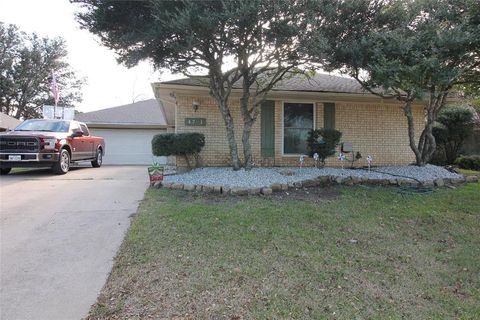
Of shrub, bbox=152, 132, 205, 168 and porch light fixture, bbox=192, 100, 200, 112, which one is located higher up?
porch light fixture, bbox=192, 100, 200, 112

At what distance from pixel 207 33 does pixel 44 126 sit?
721cm

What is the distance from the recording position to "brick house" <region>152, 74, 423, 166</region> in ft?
36.3

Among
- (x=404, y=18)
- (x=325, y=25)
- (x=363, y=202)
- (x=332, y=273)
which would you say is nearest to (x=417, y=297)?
(x=332, y=273)

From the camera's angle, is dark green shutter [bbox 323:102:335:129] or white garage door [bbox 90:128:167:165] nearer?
dark green shutter [bbox 323:102:335:129]

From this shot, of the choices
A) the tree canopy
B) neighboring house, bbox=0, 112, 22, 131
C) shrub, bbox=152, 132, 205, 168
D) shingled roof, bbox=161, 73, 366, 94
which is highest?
the tree canopy

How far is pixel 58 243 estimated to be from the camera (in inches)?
185

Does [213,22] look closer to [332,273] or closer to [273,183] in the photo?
[273,183]

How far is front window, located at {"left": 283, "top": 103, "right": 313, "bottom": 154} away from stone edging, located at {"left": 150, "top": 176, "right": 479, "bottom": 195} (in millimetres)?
3248

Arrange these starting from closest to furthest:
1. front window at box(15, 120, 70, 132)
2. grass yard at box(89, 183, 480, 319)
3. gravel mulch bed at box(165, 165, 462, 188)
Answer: grass yard at box(89, 183, 480, 319)
gravel mulch bed at box(165, 165, 462, 188)
front window at box(15, 120, 70, 132)

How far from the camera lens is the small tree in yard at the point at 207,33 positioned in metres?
6.67

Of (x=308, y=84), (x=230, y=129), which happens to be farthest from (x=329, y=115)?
(x=230, y=129)

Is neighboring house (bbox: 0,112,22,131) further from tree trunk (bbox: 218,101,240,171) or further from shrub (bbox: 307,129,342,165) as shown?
shrub (bbox: 307,129,342,165)

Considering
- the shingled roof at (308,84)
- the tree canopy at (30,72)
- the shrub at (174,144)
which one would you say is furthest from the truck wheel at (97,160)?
the tree canopy at (30,72)

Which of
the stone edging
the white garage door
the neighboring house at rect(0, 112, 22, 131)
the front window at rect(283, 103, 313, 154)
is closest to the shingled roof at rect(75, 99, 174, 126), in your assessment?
the white garage door
